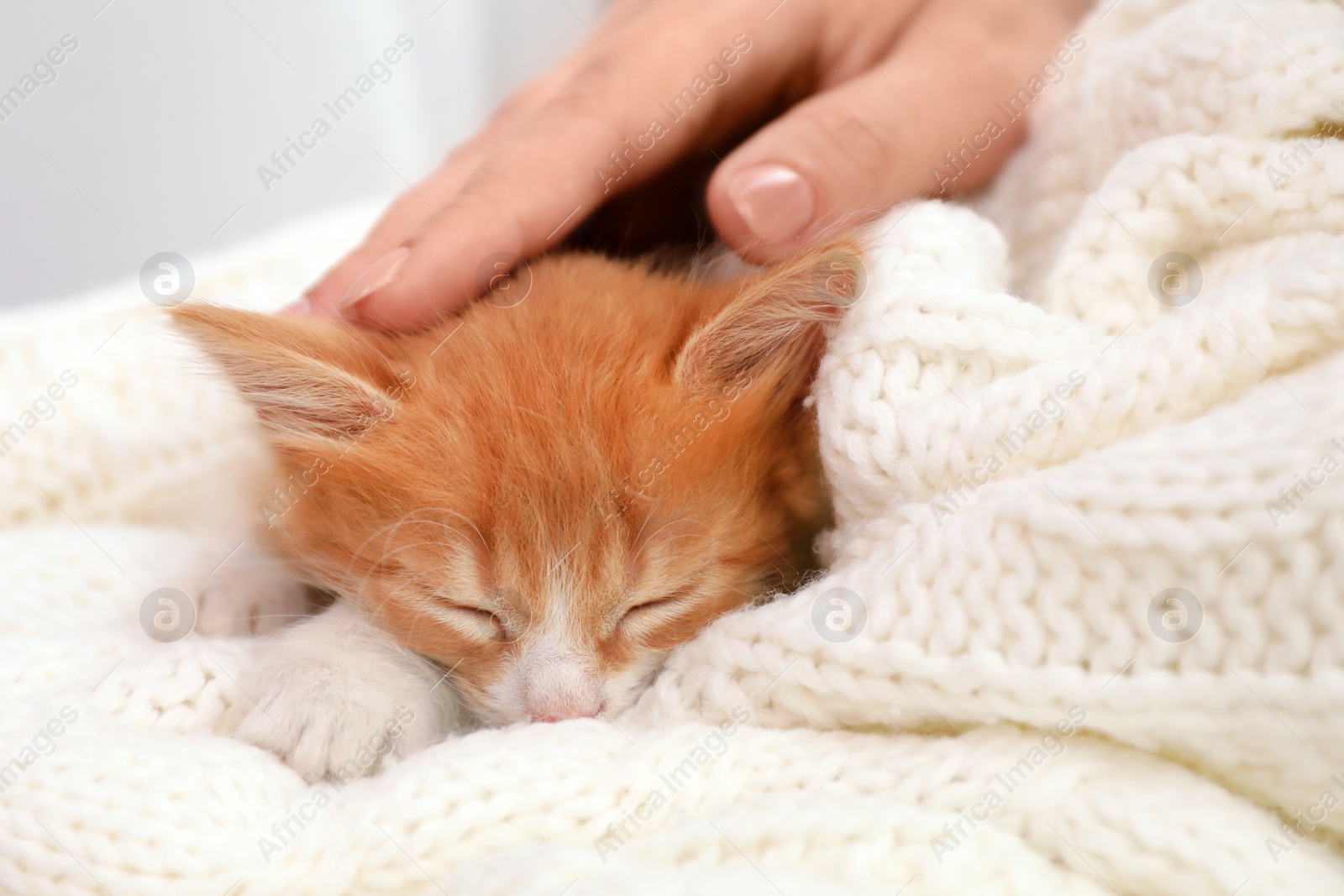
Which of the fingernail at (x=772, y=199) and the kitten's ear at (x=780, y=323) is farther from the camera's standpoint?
the fingernail at (x=772, y=199)

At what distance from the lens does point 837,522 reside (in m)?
1.03

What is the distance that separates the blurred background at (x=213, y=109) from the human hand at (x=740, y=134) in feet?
2.85

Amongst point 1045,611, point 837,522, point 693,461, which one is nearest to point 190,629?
point 693,461

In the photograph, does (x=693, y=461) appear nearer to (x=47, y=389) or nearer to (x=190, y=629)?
(x=190, y=629)

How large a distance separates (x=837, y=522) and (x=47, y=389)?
1.26 m
